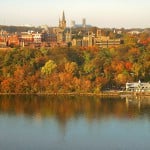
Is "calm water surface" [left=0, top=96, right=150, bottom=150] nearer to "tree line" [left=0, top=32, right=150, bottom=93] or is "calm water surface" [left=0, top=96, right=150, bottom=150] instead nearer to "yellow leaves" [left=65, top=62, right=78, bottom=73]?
"tree line" [left=0, top=32, right=150, bottom=93]

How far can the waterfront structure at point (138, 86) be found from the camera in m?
16.5

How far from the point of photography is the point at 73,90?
656 inches

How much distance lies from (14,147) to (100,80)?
7452 mm

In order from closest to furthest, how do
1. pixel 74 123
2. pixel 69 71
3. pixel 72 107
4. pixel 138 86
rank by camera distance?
pixel 74 123 < pixel 72 107 < pixel 138 86 < pixel 69 71

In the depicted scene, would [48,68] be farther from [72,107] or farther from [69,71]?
[72,107]

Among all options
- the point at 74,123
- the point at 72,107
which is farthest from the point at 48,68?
the point at 74,123

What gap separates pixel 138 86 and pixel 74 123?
531 cm

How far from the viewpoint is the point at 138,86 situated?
16.6 metres

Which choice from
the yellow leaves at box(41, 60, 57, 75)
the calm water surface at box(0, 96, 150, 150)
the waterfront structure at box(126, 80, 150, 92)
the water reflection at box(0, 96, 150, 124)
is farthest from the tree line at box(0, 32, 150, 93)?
the calm water surface at box(0, 96, 150, 150)

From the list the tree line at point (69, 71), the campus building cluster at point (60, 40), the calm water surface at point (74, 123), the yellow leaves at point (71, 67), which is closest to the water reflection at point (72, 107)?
the calm water surface at point (74, 123)

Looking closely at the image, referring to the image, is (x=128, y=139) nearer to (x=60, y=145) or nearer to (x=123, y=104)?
(x=60, y=145)

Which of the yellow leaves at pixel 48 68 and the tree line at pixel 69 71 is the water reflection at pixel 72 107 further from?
the yellow leaves at pixel 48 68

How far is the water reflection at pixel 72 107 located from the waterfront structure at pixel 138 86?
985 millimetres

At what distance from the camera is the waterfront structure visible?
16.5 m
